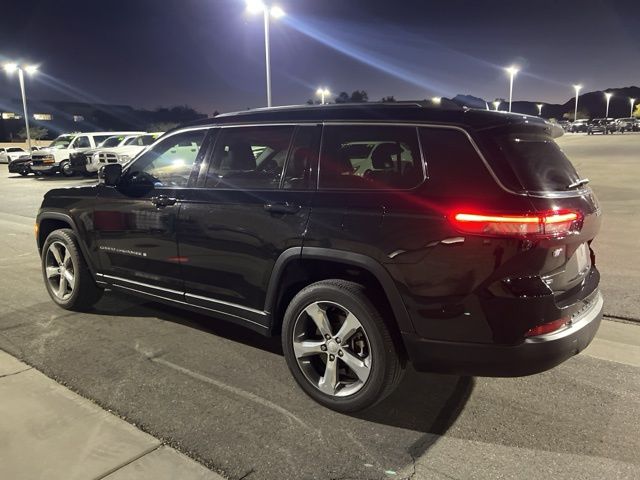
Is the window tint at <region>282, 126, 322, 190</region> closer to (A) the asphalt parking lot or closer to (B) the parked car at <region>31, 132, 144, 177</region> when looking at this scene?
(A) the asphalt parking lot

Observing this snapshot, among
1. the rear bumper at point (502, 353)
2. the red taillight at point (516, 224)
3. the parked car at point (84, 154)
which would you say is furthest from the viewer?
the parked car at point (84, 154)

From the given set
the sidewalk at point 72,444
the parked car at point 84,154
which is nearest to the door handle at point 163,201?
the sidewalk at point 72,444

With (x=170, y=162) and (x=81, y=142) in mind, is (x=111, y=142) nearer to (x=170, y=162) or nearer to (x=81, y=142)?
(x=81, y=142)

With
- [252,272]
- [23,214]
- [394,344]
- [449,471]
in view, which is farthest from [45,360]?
[23,214]

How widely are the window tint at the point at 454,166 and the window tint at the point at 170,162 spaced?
189cm

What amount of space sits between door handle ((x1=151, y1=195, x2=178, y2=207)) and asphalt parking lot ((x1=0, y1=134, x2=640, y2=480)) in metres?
1.14

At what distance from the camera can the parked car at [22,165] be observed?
25.2 m

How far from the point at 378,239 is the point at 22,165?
26.8 meters

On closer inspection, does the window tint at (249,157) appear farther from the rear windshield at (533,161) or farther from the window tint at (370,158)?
the rear windshield at (533,161)

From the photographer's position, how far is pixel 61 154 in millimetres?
23656

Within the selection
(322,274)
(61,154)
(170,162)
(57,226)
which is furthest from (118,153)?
(322,274)

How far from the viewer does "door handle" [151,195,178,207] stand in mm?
3980

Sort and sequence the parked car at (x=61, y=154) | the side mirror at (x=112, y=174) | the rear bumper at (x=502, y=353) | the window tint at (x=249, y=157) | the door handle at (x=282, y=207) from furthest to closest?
the parked car at (x=61, y=154) → the side mirror at (x=112, y=174) → the window tint at (x=249, y=157) → the door handle at (x=282, y=207) → the rear bumper at (x=502, y=353)

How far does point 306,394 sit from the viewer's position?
11.4 ft
